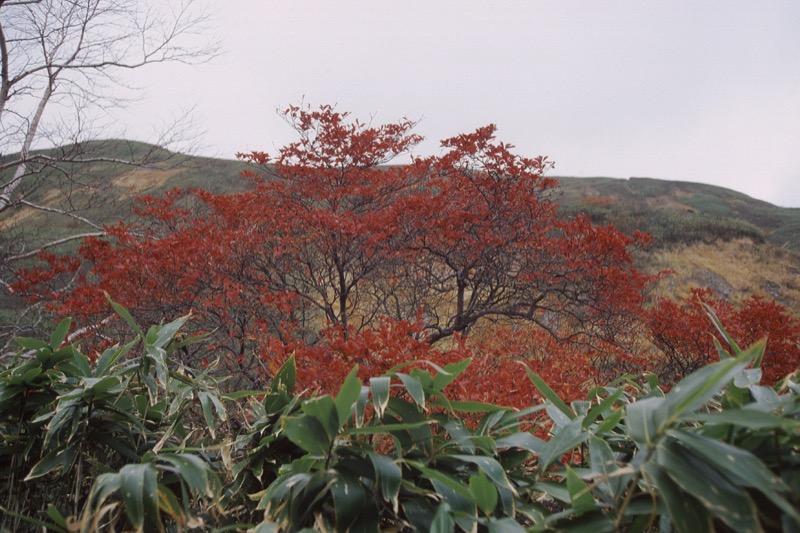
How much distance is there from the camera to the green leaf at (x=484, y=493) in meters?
0.98

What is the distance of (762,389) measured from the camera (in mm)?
1094

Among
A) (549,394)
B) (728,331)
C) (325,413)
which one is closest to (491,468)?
(549,394)

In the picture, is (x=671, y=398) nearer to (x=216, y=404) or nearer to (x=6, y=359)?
(x=216, y=404)

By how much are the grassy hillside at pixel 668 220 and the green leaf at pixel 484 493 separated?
22.3 feet

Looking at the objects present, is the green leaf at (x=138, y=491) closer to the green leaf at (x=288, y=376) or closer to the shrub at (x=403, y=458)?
the shrub at (x=403, y=458)

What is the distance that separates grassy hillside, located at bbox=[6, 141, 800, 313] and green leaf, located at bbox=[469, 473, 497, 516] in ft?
22.3

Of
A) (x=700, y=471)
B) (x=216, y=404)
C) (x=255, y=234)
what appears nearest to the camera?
(x=700, y=471)

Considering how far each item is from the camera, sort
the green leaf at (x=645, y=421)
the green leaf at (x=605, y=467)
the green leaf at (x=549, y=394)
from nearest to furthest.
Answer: the green leaf at (x=645, y=421) → the green leaf at (x=605, y=467) → the green leaf at (x=549, y=394)

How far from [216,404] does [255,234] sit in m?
4.19

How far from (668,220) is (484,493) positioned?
23.2 metres

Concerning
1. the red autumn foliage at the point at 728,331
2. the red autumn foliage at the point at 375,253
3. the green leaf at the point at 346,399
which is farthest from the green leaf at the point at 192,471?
the red autumn foliage at the point at 728,331

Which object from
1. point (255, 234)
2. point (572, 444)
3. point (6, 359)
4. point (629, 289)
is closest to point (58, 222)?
point (6, 359)

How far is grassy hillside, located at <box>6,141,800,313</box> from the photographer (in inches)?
345

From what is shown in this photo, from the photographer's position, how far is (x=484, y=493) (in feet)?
3.26
